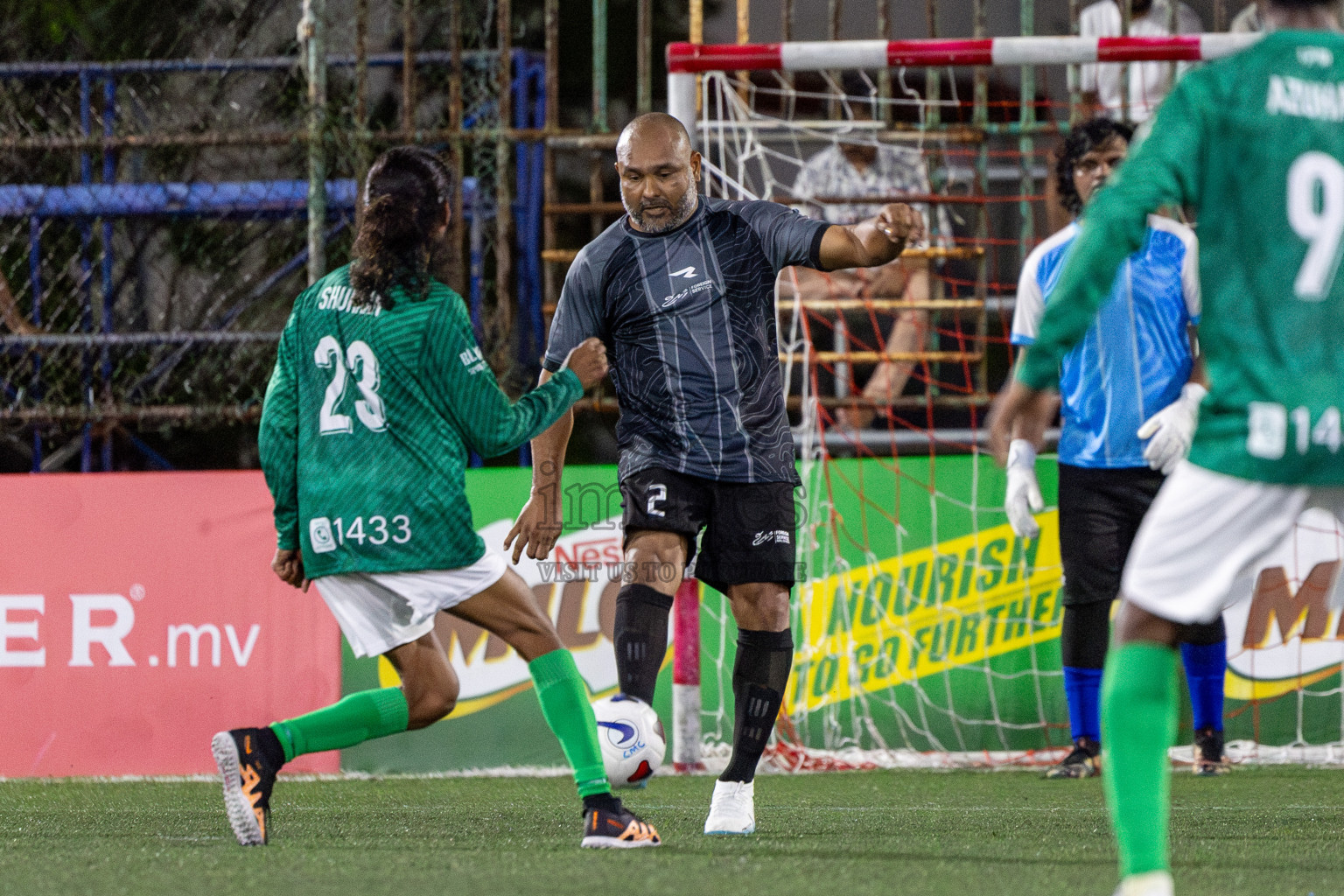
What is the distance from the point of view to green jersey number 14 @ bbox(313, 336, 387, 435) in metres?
3.63

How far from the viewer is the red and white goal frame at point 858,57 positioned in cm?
598

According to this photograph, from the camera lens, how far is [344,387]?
3.65 metres

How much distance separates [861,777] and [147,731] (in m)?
2.82

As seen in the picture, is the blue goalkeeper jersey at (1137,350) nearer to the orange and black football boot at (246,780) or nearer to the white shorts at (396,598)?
the white shorts at (396,598)

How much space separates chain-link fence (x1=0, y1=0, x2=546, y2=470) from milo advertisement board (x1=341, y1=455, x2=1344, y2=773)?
5.27 feet

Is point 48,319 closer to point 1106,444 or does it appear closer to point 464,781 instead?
point 464,781

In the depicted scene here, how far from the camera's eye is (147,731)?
20.3 ft

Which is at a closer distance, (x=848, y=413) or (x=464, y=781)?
(x=464, y=781)

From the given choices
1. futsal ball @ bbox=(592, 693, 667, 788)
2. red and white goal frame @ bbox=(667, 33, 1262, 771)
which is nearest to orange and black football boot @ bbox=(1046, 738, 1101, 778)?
red and white goal frame @ bbox=(667, 33, 1262, 771)

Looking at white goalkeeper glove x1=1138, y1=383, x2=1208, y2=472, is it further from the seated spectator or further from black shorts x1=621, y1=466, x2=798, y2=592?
the seated spectator

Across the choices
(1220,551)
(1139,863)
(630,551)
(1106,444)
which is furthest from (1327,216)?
(1106,444)

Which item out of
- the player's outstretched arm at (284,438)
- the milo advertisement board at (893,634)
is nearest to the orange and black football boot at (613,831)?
the player's outstretched arm at (284,438)

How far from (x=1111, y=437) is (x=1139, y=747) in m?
3.16

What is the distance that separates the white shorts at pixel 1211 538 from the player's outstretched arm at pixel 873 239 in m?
1.39
